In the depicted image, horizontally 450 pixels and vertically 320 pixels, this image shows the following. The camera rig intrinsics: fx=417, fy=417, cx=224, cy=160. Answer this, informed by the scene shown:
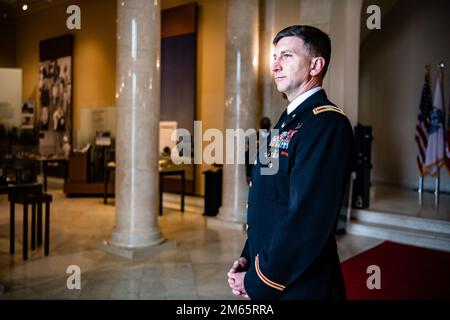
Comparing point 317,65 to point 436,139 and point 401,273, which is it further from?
point 436,139

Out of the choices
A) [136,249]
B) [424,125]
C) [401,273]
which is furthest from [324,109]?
[424,125]

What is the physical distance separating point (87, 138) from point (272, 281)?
11.0m

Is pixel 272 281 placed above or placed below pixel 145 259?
above

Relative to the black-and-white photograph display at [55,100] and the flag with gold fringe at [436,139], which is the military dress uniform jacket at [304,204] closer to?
the flag with gold fringe at [436,139]

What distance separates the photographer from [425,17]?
9469 millimetres

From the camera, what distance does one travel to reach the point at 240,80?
687 cm

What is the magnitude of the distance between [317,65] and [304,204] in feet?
1.71

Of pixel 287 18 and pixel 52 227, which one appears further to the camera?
pixel 287 18

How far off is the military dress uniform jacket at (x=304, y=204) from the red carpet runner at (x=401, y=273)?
247 cm

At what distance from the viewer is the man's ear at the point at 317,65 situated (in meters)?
1.50
